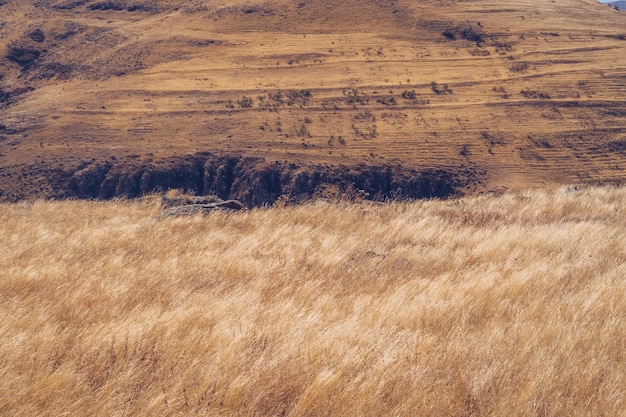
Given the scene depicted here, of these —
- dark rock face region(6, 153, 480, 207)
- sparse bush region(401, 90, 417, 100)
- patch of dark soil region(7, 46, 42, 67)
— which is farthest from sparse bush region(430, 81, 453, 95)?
patch of dark soil region(7, 46, 42, 67)

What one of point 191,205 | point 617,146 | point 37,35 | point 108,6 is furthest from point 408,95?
point 108,6

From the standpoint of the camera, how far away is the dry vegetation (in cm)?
307

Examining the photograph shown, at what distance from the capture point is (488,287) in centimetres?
502

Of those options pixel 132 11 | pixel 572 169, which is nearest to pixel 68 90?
pixel 132 11

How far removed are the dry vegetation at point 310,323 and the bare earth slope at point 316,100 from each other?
51.0 ft

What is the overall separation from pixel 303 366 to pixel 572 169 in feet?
91.3

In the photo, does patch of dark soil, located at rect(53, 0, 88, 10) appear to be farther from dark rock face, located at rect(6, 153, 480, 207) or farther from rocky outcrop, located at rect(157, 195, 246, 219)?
rocky outcrop, located at rect(157, 195, 246, 219)

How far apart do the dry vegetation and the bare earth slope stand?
15.5m

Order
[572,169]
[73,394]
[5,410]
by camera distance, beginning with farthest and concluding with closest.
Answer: [572,169] < [73,394] < [5,410]

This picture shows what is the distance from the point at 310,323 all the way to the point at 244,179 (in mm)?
22593

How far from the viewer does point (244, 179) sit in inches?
1035

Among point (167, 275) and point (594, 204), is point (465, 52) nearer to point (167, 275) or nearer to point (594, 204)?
point (594, 204)

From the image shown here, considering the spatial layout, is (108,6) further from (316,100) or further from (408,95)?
(408,95)

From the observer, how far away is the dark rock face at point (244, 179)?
1015 inches
